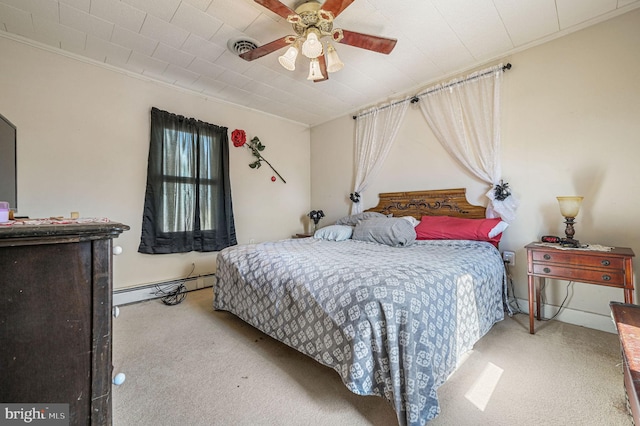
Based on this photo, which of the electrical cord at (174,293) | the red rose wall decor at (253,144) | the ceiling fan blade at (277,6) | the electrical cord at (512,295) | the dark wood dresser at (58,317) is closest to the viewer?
the dark wood dresser at (58,317)

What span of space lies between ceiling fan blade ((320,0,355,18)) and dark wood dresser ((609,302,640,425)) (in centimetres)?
208

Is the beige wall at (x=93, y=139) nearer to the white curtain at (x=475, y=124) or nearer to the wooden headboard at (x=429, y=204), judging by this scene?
the wooden headboard at (x=429, y=204)

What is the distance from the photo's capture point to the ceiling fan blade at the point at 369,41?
1.87 meters

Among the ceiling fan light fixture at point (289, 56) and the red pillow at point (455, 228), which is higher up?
the ceiling fan light fixture at point (289, 56)

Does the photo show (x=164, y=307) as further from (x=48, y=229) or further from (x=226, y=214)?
(x=48, y=229)

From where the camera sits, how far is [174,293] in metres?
2.95

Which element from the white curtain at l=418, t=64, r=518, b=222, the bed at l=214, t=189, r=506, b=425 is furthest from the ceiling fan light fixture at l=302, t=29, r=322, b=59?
the white curtain at l=418, t=64, r=518, b=222

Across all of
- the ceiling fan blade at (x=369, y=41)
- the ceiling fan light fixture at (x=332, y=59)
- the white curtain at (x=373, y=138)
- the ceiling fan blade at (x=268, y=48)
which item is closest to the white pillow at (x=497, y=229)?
the white curtain at (x=373, y=138)

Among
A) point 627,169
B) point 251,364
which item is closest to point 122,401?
point 251,364

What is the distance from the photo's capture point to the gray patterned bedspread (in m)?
1.14

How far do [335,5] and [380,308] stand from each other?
186cm

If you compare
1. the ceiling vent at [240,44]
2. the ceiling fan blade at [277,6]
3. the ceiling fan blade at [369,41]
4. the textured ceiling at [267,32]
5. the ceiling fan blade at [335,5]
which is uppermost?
the textured ceiling at [267,32]

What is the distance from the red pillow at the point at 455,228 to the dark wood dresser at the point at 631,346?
4.16ft

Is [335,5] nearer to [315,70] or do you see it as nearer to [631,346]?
[315,70]
